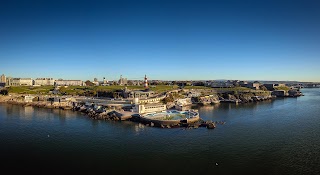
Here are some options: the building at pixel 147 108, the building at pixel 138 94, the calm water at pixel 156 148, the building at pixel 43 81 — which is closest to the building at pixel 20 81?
the building at pixel 43 81

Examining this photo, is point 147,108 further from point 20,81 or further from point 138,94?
point 20,81

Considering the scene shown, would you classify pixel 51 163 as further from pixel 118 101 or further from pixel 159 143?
pixel 118 101

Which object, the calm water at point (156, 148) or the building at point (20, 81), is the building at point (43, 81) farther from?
the calm water at point (156, 148)

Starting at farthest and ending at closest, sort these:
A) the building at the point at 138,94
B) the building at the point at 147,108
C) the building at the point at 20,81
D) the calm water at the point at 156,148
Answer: the building at the point at 20,81 < the building at the point at 138,94 < the building at the point at 147,108 < the calm water at the point at 156,148

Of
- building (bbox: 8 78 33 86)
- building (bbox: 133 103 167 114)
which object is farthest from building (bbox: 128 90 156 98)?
building (bbox: 8 78 33 86)

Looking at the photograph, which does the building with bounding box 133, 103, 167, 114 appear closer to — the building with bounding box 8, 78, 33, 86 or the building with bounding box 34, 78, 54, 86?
the building with bounding box 8, 78, 33, 86

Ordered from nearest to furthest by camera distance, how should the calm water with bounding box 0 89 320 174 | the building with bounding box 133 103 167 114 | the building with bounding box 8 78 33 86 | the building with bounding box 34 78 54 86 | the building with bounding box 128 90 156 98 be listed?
the calm water with bounding box 0 89 320 174, the building with bounding box 133 103 167 114, the building with bounding box 128 90 156 98, the building with bounding box 8 78 33 86, the building with bounding box 34 78 54 86

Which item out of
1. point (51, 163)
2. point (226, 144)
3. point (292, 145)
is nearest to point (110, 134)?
point (51, 163)

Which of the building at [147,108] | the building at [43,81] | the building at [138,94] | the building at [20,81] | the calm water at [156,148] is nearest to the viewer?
the calm water at [156,148]
